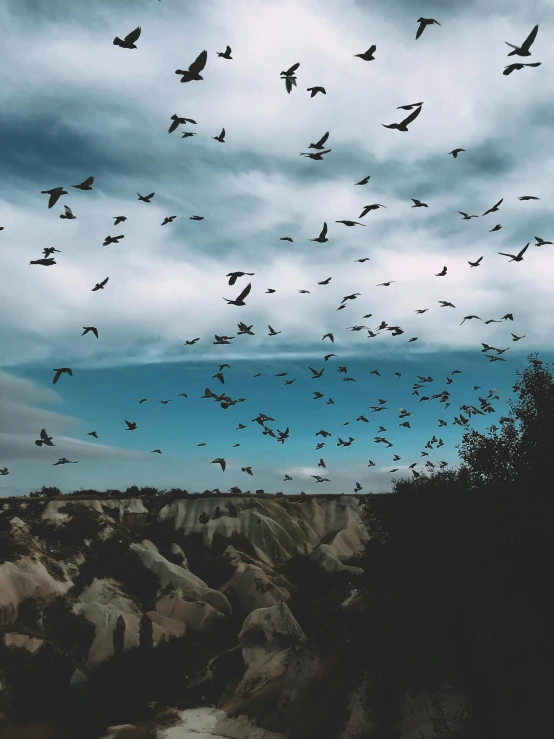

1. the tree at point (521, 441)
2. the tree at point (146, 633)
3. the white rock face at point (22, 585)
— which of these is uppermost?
the tree at point (521, 441)

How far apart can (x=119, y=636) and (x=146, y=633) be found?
2.73 m

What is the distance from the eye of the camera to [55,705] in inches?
1692

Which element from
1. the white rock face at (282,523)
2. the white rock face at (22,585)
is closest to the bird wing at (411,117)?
the white rock face at (22,585)

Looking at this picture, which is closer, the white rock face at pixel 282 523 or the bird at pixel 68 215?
the bird at pixel 68 215

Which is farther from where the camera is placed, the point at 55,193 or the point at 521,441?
the point at 521,441

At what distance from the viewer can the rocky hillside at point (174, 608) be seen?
41.8 meters

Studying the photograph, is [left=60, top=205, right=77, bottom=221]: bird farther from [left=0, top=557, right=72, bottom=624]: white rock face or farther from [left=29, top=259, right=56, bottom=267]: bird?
[left=0, top=557, right=72, bottom=624]: white rock face

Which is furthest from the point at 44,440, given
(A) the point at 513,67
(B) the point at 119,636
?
(B) the point at 119,636

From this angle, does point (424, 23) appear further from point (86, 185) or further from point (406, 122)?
point (86, 185)

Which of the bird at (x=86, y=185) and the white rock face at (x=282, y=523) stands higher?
the bird at (x=86, y=185)

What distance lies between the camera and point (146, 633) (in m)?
52.1

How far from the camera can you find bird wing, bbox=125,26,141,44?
15.8 meters

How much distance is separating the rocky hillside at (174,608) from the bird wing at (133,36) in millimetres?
37363

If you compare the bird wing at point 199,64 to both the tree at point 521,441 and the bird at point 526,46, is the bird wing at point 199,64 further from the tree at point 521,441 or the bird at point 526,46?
the tree at point 521,441
